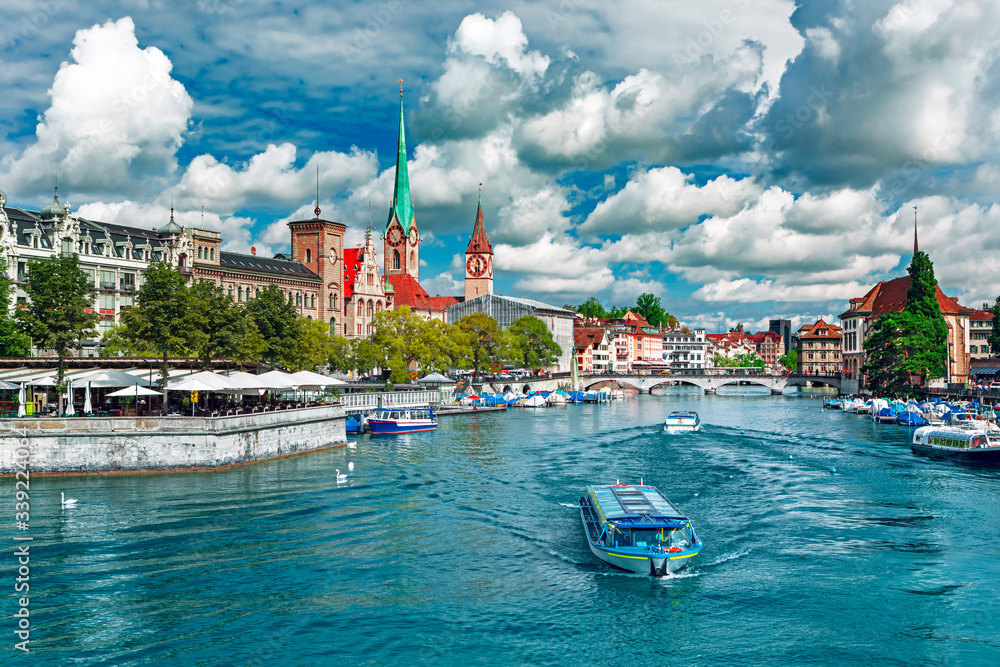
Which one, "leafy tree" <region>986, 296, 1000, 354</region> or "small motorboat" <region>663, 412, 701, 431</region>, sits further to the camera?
"leafy tree" <region>986, 296, 1000, 354</region>

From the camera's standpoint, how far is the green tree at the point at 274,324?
73.9 m

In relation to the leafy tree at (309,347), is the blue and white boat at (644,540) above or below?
below

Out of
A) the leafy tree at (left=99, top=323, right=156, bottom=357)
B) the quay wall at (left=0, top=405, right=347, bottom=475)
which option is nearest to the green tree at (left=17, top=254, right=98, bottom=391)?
the quay wall at (left=0, top=405, right=347, bottom=475)

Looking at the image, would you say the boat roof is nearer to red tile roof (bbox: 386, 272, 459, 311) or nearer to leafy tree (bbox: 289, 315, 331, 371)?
leafy tree (bbox: 289, 315, 331, 371)

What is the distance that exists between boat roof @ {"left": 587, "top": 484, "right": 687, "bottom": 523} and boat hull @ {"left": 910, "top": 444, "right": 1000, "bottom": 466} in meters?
32.3

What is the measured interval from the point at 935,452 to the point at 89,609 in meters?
57.5

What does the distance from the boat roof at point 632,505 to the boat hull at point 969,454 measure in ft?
106

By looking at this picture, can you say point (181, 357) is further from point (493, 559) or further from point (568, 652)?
point (568, 652)

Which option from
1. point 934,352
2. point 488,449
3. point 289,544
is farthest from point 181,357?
point 934,352

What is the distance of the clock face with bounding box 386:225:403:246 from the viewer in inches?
7741

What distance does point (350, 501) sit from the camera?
4088 centimetres

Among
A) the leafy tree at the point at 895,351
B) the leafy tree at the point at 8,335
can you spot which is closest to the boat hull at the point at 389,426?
the leafy tree at the point at 8,335

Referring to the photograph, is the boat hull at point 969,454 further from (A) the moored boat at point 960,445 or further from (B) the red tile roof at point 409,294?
(B) the red tile roof at point 409,294

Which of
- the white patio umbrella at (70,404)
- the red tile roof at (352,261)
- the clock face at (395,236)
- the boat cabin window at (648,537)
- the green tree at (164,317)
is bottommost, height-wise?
the boat cabin window at (648,537)
